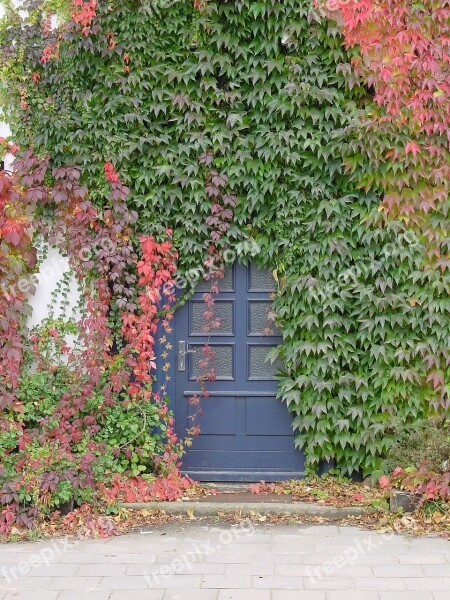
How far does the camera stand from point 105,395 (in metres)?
6.78

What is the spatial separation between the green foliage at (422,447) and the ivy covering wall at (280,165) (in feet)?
0.62

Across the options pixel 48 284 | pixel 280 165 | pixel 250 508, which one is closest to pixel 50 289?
pixel 48 284

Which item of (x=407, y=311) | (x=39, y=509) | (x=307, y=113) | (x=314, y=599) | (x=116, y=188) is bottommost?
(x=314, y=599)

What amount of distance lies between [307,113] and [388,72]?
0.74 metres

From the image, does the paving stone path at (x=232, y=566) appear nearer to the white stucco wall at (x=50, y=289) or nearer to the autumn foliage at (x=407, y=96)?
the white stucco wall at (x=50, y=289)

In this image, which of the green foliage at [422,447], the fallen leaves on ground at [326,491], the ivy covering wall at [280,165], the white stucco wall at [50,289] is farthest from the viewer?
the white stucco wall at [50,289]

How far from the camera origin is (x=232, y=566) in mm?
5367

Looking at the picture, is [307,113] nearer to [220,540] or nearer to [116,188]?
[116,188]

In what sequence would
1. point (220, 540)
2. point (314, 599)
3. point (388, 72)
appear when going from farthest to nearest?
point (388, 72), point (220, 540), point (314, 599)

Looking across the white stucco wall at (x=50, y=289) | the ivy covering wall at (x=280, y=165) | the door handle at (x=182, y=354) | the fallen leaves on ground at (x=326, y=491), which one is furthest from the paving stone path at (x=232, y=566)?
the white stucco wall at (x=50, y=289)

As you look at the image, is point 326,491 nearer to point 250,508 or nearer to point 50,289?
point 250,508

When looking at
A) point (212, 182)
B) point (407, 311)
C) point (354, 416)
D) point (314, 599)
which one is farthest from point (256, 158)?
point (314, 599)

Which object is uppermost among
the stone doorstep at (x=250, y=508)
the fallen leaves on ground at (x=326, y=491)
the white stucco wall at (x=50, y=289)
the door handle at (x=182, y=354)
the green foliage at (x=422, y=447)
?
the white stucco wall at (x=50, y=289)

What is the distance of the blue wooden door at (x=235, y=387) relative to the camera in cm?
716
